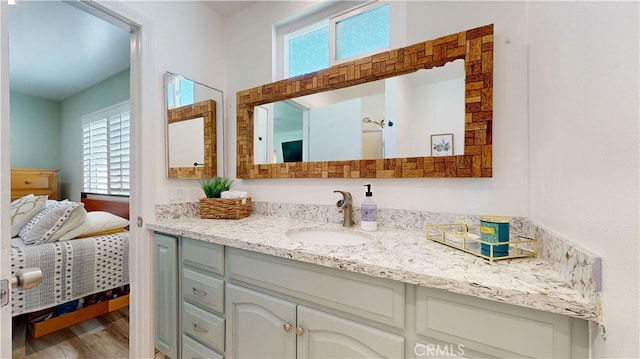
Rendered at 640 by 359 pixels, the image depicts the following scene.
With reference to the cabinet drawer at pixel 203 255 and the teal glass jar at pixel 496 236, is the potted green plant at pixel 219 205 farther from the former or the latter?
the teal glass jar at pixel 496 236

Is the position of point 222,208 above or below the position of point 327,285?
above

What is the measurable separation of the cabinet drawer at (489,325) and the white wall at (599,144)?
0.08m

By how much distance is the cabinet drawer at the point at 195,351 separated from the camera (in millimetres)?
1194

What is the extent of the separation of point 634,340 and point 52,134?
19.5 ft

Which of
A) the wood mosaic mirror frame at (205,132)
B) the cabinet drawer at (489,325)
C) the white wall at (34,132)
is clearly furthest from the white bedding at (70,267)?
the white wall at (34,132)

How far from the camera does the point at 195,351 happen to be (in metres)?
1.26

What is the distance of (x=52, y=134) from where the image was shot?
4.04m

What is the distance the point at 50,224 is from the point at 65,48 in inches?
66.0

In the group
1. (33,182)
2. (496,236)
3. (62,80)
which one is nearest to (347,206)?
(496,236)

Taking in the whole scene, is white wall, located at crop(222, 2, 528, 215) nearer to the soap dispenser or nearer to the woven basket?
the soap dispenser

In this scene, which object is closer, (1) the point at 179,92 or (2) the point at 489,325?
(2) the point at 489,325

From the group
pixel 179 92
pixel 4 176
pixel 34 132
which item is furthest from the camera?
pixel 34 132

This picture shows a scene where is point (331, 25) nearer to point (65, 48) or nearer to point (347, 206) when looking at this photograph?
point (347, 206)

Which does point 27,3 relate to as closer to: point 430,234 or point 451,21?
point 451,21
